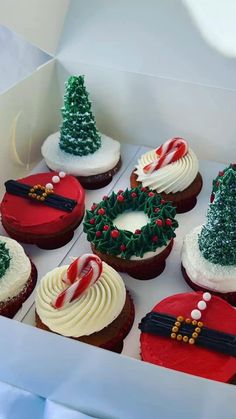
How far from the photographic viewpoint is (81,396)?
49.7 inches

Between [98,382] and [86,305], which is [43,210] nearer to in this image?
[86,305]

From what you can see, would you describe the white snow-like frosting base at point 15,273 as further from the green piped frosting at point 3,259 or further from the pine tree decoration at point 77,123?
the pine tree decoration at point 77,123

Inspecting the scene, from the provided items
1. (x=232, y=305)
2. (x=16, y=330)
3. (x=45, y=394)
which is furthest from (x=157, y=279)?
(x=16, y=330)

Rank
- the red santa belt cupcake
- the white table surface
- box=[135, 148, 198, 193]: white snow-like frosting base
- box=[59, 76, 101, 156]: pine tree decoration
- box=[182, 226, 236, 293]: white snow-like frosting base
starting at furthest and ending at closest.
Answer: box=[59, 76, 101, 156]: pine tree decoration < box=[135, 148, 198, 193]: white snow-like frosting base < box=[182, 226, 236, 293]: white snow-like frosting base < the red santa belt cupcake < the white table surface

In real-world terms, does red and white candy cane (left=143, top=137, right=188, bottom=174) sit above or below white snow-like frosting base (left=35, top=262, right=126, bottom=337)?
above

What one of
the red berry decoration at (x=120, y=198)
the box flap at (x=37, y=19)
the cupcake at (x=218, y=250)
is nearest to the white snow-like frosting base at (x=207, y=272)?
the cupcake at (x=218, y=250)

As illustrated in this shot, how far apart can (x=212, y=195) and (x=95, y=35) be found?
93 cm

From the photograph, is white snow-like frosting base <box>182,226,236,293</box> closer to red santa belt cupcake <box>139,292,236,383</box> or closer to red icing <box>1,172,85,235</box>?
red santa belt cupcake <box>139,292,236,383</box>

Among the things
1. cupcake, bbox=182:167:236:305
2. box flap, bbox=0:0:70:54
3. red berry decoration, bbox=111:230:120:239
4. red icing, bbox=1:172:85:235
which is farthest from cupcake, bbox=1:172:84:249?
box flap, bbox=0:0:70:54

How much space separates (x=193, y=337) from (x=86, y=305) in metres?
0.34

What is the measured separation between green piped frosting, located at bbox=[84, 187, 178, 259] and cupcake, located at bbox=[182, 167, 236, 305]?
0.12 m

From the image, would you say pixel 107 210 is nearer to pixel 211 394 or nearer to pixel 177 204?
pixel 177 204

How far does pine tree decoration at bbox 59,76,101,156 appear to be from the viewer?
223cm

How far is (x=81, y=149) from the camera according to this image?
90.7 inches
